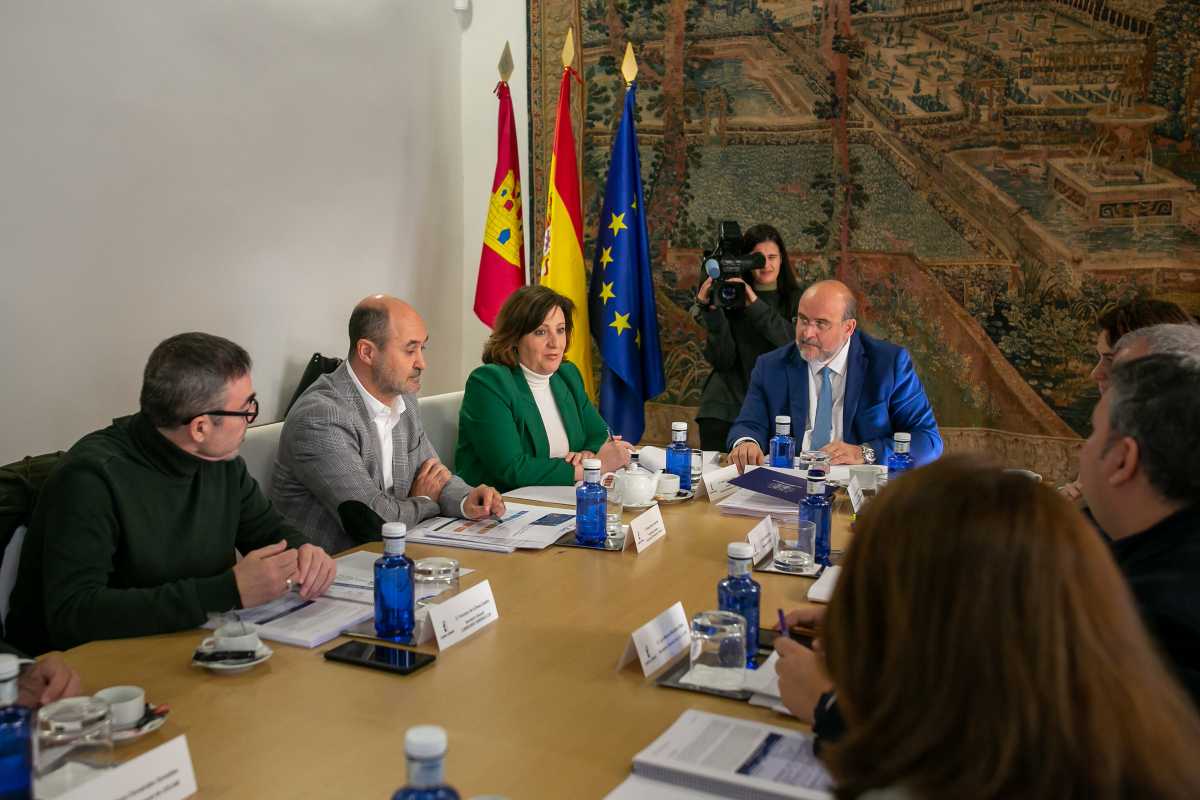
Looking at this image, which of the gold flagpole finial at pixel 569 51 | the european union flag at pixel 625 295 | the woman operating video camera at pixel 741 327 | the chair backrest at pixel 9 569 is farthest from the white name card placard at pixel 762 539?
the gold flagpole finial at pixel 569 51

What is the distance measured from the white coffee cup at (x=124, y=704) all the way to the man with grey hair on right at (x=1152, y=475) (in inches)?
54.7

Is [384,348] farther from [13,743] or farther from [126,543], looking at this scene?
[13,743]

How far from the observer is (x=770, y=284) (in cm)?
498

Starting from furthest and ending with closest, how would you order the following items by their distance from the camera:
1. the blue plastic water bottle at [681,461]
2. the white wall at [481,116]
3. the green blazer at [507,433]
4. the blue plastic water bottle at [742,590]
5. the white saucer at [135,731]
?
1. the white wall at [481,116]
2. the green blazer at [507,433]
3. the blue plastic water bottle at [681,461]
4. the blue plastic water bottle at [742,590]
5. the white saucer at [135,731]

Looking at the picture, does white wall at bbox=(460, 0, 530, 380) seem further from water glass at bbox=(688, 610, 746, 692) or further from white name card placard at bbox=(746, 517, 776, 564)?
water glass at bbox=(688, 610, 746, 692)

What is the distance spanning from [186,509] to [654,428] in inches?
146

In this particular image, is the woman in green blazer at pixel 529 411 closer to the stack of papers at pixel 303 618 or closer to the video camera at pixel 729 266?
the video camera at pixel 729 266

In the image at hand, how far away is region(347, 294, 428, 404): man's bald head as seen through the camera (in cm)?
307

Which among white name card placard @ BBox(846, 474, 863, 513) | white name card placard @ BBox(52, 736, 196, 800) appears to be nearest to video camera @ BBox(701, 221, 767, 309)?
white name card placard @ BBox(846, 474, 863, 513)

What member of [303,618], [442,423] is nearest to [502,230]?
[442,423]

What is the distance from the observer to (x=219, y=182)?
4277 mm

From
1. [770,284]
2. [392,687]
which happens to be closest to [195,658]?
[392,687]

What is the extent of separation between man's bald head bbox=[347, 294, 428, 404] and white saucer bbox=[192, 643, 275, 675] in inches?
55.7

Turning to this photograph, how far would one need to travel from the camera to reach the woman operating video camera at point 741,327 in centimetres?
485
